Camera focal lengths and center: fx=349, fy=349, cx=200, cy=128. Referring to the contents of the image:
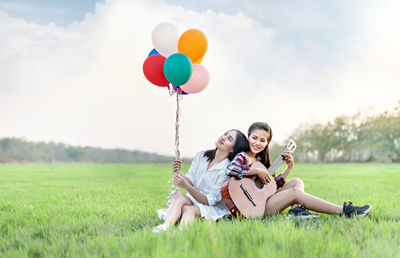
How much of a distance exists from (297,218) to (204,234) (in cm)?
137

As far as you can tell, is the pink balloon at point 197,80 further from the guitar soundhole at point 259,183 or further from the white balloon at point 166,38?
the guitar soundhole at point 259,183

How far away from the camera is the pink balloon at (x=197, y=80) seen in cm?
452

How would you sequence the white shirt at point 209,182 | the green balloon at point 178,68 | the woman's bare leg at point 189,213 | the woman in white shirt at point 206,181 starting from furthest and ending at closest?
the green balloon at point 178,68 < the white shirt at point 209,182 < the woman in white shirt at point 206,181 < the woman's bare leg at point 189,213

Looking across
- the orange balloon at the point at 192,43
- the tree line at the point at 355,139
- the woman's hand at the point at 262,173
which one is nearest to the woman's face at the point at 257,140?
the woman's hand at the point at 262,173

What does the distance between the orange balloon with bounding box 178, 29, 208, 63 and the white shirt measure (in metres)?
1.32

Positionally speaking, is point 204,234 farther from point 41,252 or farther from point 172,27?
point 172,27

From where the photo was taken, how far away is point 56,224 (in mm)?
3875

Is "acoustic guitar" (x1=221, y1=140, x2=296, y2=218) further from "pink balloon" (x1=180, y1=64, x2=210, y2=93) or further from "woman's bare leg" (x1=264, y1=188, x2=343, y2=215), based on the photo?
"pink balloon" (x1=180, y1=64, x2=210, y2=93)

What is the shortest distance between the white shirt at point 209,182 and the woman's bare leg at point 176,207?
6.1 inches

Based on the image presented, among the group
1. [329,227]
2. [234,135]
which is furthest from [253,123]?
[329,227]

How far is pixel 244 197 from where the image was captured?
Answer: 12.2 ft

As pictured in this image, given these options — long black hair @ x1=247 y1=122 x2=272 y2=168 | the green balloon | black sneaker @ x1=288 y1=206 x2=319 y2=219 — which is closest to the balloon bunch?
the green balloon

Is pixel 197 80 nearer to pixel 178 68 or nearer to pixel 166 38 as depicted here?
pixel 178 68

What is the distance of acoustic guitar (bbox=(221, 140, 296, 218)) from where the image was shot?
3.66 m
